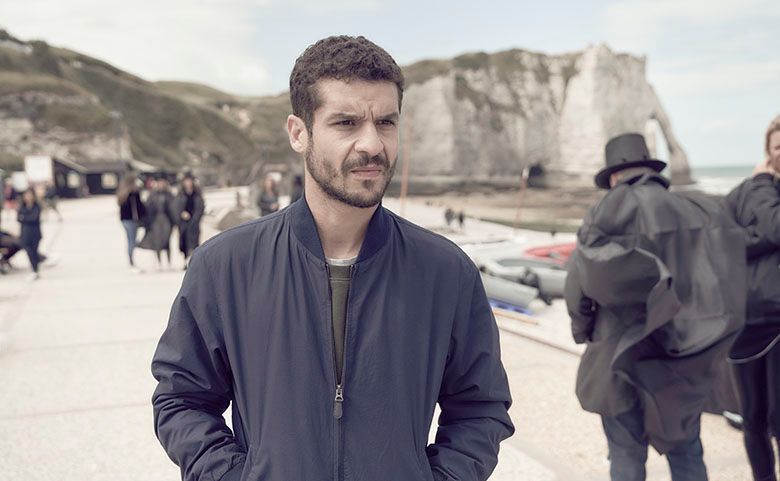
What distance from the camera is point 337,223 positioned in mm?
1676

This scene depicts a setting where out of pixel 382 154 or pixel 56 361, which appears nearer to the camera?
pixel 382 154

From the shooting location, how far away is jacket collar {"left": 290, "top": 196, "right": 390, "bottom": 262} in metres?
1.64

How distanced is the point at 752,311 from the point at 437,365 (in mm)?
2538

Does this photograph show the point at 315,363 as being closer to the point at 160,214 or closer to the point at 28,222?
the point at 160,214

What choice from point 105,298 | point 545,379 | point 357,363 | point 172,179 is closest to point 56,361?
point 105,298

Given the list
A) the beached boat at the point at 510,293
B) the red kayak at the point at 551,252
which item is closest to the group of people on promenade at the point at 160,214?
the beached boat at the point at 510,293

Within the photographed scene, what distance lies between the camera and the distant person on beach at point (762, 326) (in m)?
3.38

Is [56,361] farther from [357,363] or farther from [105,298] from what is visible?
[357,363]

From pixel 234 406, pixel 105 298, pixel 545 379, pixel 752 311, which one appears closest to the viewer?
pixel 234 406

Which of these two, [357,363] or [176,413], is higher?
[357,363]

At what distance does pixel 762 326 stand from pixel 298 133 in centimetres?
290

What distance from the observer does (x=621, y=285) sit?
296 centimetres

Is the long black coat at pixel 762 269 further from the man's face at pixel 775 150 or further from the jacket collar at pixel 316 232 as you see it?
the jacket collar at pixel 316 232

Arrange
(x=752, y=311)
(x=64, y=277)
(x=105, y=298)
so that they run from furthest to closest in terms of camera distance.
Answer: (x=64, y=277)
(x=105, y=298)
(x=752, y=311)
